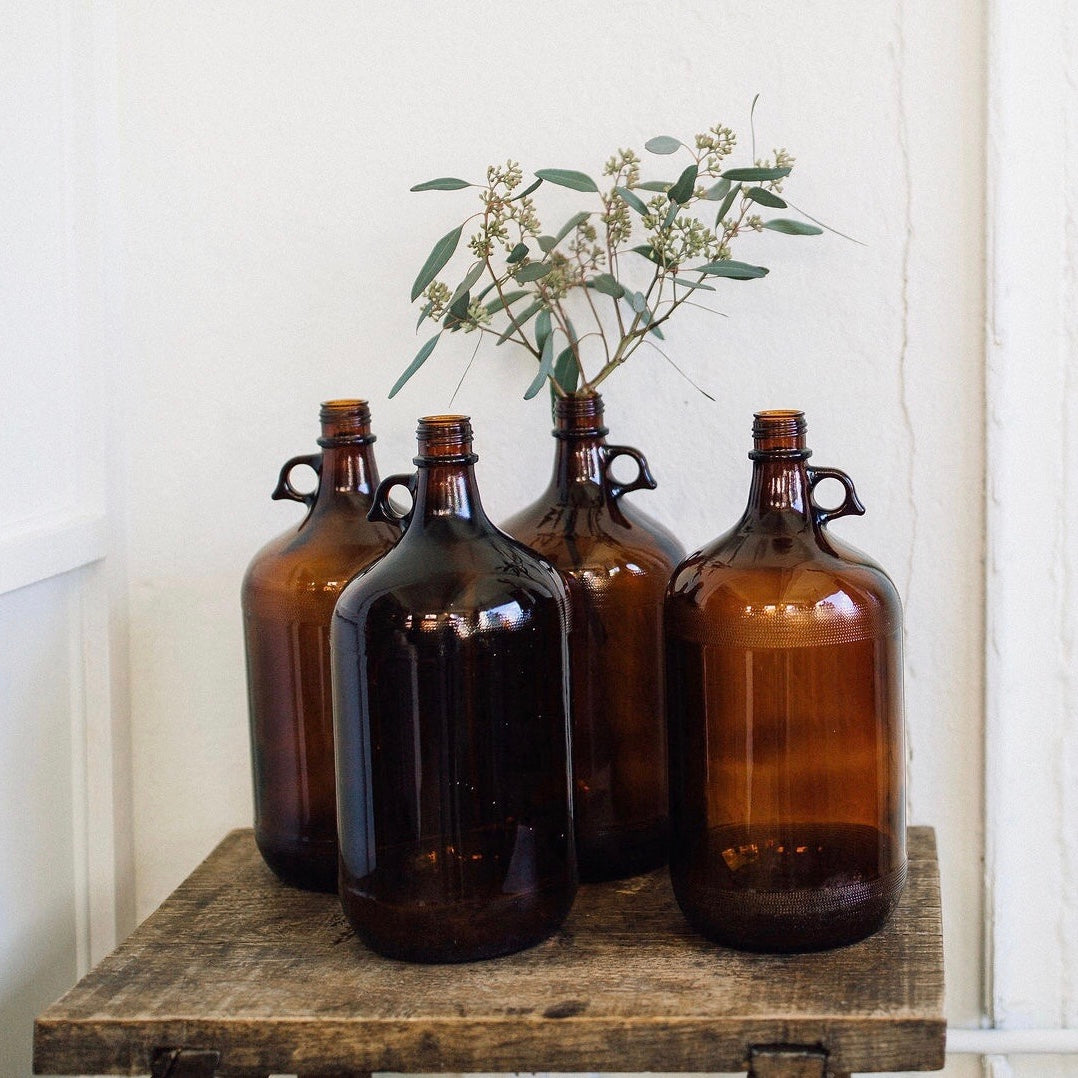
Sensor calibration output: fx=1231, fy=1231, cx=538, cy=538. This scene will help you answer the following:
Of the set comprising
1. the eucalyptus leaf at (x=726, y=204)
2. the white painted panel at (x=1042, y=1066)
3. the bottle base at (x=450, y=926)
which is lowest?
the white painted panel at (x=1042, y=1066)

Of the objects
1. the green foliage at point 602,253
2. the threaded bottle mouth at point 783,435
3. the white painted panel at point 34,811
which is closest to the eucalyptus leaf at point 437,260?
the green foliage at point 602,253

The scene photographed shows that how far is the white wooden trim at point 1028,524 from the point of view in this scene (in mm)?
1071

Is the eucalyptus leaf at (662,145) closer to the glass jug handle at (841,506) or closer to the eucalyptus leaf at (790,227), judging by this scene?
the eucalyptus leaf at (790,227)

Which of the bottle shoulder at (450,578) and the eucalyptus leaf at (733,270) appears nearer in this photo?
the bottle shoulder at (450,578)

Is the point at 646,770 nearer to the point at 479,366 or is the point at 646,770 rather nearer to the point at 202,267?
the point at 479,366

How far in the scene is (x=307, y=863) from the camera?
3.28 feet

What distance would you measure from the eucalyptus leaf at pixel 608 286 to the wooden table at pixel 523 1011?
0.51m

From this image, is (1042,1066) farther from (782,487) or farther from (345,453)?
(345,453)

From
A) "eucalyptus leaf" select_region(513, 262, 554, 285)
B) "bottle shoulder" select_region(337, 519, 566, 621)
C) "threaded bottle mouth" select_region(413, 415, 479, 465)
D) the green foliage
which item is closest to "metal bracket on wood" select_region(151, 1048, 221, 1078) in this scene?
"bottle shoulder" select_region(337, 519, 566, 621)

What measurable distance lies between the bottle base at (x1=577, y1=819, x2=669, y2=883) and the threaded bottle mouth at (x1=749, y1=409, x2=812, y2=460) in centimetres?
34

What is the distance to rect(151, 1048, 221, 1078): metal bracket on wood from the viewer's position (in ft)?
2.56

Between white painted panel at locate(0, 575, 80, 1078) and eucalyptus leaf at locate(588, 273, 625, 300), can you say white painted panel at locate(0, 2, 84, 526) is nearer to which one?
white painted panel at locate(0, 575, 80, 1078)

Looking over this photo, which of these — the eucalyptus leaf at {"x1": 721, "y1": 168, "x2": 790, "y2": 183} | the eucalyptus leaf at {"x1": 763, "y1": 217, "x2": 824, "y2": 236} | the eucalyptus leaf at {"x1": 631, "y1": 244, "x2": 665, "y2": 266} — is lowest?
the eucalyptus leaf at {"x1": 631, "y1": 244, "x2": 665, "y2": 266}

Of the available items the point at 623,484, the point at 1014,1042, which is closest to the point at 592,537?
the point at 623,484
